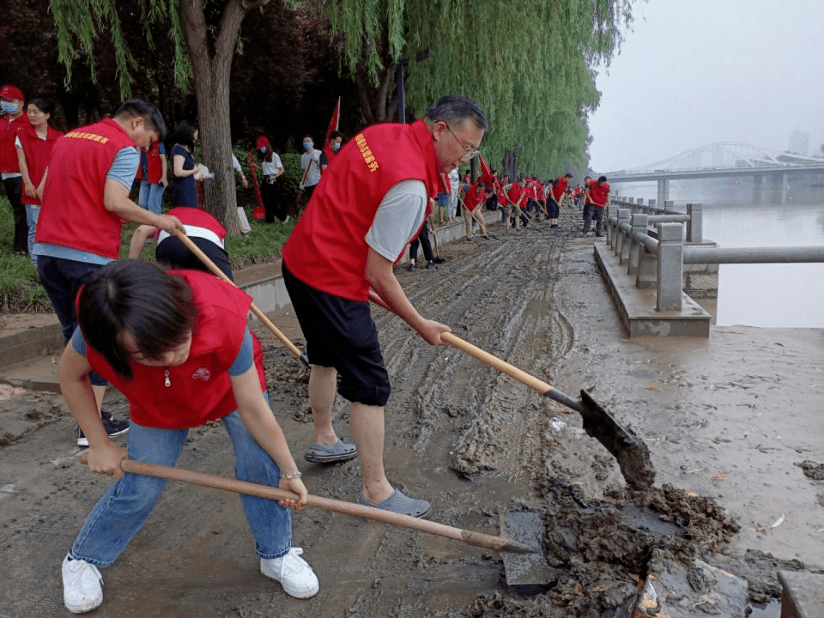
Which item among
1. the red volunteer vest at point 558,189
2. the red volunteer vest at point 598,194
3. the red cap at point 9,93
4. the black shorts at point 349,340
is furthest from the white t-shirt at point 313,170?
the red volunteer vest at point 558,189

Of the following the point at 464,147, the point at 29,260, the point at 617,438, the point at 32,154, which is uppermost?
the point at 32,154

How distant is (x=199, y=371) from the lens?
2.04 meters

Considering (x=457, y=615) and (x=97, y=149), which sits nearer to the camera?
(x=457, y=615)

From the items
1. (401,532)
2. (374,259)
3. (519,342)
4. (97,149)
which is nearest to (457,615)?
(401,532)

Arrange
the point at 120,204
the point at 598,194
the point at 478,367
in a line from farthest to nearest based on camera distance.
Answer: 1. the point at 598,194
2. the point at 478,367
3. the point at 120,204

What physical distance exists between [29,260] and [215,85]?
3834 mm

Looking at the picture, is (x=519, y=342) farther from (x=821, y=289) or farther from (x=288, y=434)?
(x=821, y=289)

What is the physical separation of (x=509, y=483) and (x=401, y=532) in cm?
66

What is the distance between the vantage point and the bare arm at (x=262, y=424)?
6.84 ft

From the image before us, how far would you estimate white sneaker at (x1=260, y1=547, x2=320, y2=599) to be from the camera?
Result: 2367 millimetres

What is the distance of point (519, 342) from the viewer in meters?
6.06

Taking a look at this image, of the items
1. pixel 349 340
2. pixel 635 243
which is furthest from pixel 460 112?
pixel 635 243

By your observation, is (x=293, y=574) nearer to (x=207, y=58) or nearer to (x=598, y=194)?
(x=207, y=58)

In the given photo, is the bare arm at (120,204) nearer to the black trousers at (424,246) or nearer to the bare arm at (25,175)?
the bare arm at (25,175)
